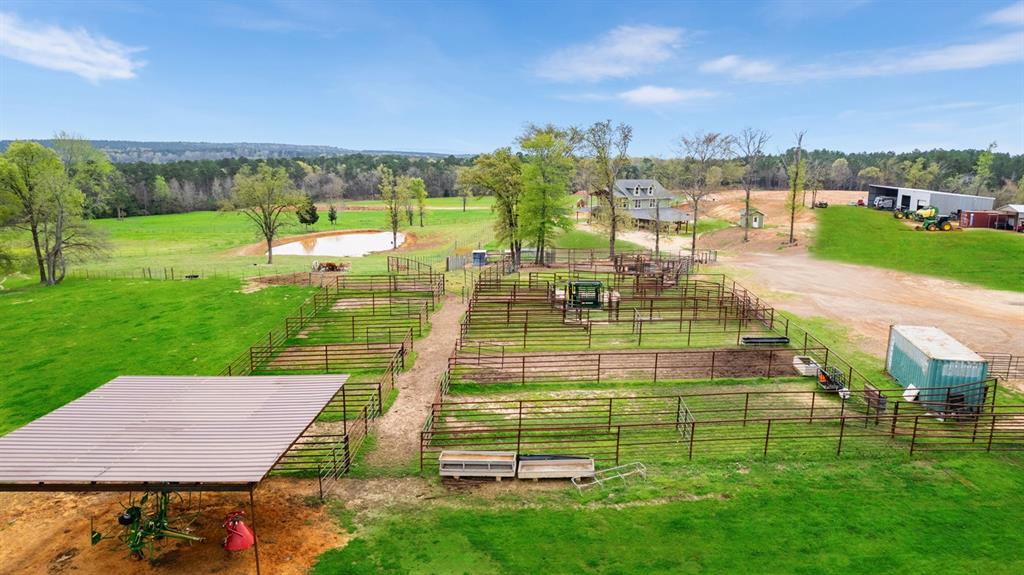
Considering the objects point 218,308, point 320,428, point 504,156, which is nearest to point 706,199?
point 504,156

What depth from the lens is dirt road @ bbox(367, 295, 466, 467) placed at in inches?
719

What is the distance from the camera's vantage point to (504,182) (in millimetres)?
53156

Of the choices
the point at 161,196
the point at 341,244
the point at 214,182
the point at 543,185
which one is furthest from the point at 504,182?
the point at 214,182

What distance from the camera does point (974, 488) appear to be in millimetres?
16156

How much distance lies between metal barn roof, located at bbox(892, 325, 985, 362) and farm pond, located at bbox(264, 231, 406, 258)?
56.0 metres

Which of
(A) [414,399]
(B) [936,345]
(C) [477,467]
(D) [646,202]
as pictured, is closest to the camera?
(C) [477,467]

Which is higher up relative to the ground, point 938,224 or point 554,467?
point 938,224

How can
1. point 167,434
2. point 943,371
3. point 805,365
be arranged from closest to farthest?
1. point 167,434
2. point 943,371
3. point 805,365

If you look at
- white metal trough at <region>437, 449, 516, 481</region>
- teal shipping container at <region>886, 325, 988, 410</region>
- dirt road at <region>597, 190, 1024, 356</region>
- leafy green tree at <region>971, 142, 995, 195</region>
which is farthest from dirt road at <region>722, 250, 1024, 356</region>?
leafy green tree at <region>971, 142, 995, 195</region>

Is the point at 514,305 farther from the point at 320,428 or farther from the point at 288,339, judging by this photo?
the point at 320,428

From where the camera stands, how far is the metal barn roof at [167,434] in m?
11.8

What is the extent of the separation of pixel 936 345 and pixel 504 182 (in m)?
37.5

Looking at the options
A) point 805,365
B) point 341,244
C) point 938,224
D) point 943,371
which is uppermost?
point 938,224

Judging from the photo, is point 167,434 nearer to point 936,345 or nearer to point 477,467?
point 477,467
